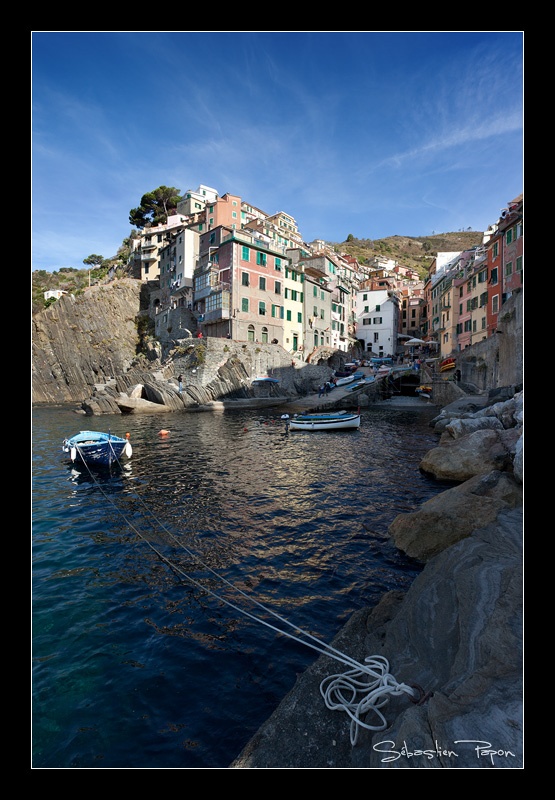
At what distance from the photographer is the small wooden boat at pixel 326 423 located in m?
29.7

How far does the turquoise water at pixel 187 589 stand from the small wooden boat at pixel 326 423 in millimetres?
11201

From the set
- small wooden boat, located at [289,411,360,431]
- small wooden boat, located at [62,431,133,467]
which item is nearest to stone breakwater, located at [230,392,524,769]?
small wooden boat, located at [62,431,133,467]

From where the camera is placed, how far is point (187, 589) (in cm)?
791

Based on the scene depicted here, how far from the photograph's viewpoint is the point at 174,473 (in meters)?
17.5

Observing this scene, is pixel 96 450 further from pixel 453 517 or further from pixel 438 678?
pixel 438 678

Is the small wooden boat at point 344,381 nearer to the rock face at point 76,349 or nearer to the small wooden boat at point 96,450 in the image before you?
the rock face at point 76,349


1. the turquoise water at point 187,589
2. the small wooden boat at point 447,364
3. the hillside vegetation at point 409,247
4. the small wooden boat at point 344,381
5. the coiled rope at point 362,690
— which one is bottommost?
the turquoise water at point 187,589

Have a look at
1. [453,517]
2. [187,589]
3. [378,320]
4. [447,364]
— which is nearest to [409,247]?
[378,320]

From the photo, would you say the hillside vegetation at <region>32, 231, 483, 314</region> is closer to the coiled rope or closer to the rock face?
→ the rock face

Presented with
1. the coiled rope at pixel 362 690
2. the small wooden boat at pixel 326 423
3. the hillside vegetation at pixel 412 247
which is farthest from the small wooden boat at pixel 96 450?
the hillside vegetation at pixel 412 247

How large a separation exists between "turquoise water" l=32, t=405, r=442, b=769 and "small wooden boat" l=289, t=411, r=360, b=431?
1120 centimetres

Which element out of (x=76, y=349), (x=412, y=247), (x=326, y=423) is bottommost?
(x=326, y=423)

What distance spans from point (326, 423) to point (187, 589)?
74.7 ft
